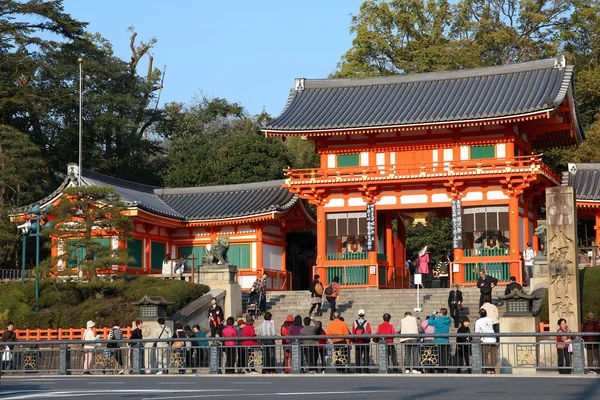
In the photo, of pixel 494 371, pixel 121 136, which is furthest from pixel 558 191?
pixel 121 136

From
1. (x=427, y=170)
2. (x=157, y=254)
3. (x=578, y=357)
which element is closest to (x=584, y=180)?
(x=427, y=170)

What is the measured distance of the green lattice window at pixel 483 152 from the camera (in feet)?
136

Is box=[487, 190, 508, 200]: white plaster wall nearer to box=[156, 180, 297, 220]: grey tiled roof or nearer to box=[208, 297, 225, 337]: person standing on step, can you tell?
box=[156, 180, 297, 220]: grey tiled roof

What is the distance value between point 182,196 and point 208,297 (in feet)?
51.4

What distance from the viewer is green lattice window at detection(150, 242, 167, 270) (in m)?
45.3

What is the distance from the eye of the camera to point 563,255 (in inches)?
1040

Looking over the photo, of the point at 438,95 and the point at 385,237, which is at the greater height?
the point at 438,95

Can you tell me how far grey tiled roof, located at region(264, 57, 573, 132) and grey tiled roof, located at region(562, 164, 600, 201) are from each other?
441cm

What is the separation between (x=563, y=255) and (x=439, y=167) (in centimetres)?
1469

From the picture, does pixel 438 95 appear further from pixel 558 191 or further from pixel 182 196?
pixel 558 191

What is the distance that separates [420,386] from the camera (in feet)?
59.4

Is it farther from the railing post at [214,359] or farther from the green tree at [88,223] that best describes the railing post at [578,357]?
the green tree at [88,223]

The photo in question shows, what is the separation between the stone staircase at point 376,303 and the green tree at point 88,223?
18.4 ft

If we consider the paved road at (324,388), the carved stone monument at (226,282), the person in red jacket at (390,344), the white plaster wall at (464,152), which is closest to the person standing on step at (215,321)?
the paved road at (324,388)
